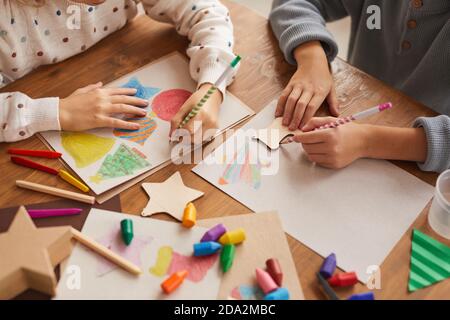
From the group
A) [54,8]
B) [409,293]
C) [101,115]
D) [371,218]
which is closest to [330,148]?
[371,218]

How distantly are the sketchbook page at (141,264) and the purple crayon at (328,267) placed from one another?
0.15m

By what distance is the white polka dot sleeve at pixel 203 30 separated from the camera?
894 millimetres

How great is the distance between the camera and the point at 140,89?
891 mm

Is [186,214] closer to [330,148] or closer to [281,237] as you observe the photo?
[281,237]

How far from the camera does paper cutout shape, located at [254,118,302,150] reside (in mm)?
810

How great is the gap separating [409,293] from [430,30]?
1.96ft

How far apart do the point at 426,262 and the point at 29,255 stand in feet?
1.82

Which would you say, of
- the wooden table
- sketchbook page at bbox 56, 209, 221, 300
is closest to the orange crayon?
sketchbook page at bbox 56, 209, 221, 300

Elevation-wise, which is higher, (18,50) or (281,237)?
(18,50)

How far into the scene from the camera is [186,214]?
0.70m

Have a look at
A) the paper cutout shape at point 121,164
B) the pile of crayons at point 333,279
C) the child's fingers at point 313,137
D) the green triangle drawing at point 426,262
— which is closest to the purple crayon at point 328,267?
the pile of crayons at point 333,279

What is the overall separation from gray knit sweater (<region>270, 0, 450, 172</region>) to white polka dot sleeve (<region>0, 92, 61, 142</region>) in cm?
47
